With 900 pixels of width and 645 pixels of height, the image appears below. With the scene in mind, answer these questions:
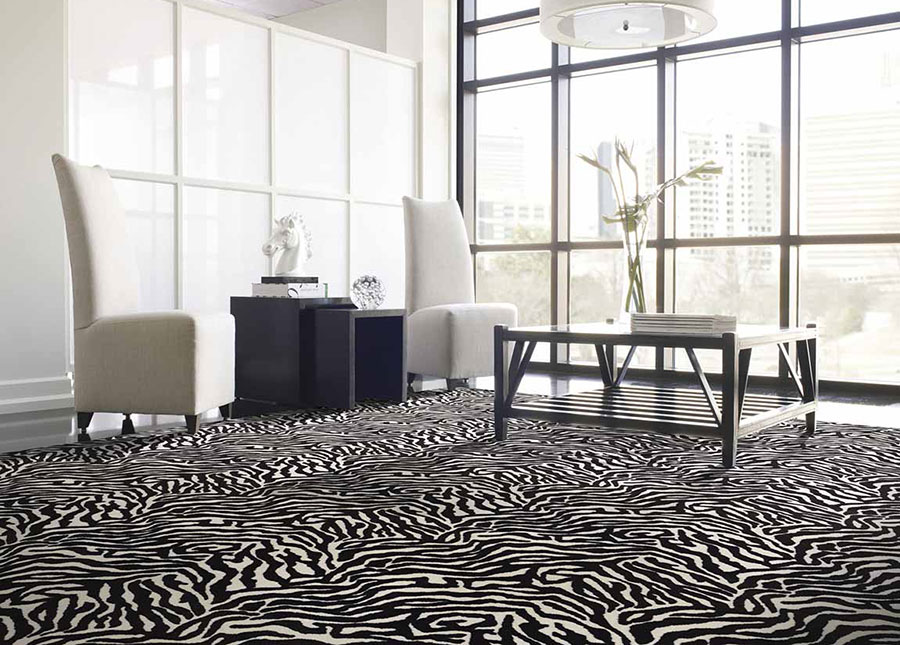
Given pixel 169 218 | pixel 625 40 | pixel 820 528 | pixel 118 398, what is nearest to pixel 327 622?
pixel 820 528

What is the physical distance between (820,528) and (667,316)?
1126mm

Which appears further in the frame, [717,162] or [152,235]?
[717,162]

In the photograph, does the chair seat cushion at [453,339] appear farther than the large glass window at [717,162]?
No

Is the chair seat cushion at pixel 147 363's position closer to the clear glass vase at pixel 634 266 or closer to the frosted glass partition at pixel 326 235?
the clear glass vase at pixel 634 266

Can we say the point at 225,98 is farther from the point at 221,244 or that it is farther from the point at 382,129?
the point at 382,129

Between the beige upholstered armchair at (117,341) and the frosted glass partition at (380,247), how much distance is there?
7.66 ft

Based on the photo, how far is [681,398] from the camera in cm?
378

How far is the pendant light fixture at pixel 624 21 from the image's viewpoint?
11.4 feet

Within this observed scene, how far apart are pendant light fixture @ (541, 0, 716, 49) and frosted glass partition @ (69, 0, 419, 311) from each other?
7.41ft

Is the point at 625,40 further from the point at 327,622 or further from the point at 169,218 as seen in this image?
the point at 327,622

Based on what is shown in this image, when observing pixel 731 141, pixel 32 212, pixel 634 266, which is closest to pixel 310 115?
pixel 32 212

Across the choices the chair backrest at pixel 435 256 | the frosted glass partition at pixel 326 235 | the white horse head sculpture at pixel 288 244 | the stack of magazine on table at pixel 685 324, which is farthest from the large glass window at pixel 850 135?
the white horse head sculpture at pixel 288 244

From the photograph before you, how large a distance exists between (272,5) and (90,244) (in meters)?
4.51

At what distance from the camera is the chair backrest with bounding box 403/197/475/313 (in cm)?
513
